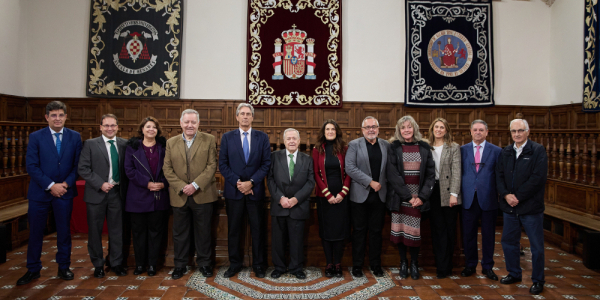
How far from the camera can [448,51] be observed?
6.53 metres

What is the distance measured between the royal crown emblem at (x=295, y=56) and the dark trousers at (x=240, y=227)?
384 cm

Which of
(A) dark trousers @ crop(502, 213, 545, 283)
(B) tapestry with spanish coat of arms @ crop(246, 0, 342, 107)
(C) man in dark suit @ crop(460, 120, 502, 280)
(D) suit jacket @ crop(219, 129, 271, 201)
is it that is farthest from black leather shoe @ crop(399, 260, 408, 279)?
(B) tapestry with spanish coat of arms @ crop(246, 0, 342, 107)

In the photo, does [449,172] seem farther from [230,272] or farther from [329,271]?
[230,272]

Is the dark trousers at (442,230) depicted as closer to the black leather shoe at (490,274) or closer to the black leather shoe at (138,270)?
the black leather shoe at (490,274)

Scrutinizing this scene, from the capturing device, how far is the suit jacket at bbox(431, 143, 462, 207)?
3.02m

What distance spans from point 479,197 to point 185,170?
8.71 ft

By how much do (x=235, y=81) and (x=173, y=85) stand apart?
118 cm

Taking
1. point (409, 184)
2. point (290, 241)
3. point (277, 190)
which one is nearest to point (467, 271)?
point (409, 184)

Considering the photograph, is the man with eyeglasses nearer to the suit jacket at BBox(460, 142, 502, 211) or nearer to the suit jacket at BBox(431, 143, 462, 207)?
the suit jacket at BBox(460, 142, 502, 211)

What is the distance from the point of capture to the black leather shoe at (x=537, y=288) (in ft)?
9.02

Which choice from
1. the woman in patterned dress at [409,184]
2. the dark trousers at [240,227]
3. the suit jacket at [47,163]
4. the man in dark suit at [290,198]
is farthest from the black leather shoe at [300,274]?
the suit jacket at [47,163]

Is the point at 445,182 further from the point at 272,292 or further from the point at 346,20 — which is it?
the point at 346,20

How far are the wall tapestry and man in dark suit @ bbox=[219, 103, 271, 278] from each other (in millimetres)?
5756

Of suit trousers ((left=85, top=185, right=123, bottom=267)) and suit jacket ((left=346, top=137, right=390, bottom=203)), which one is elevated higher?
suit jacket ((left=346, top=137, right=390, bottom=203))
